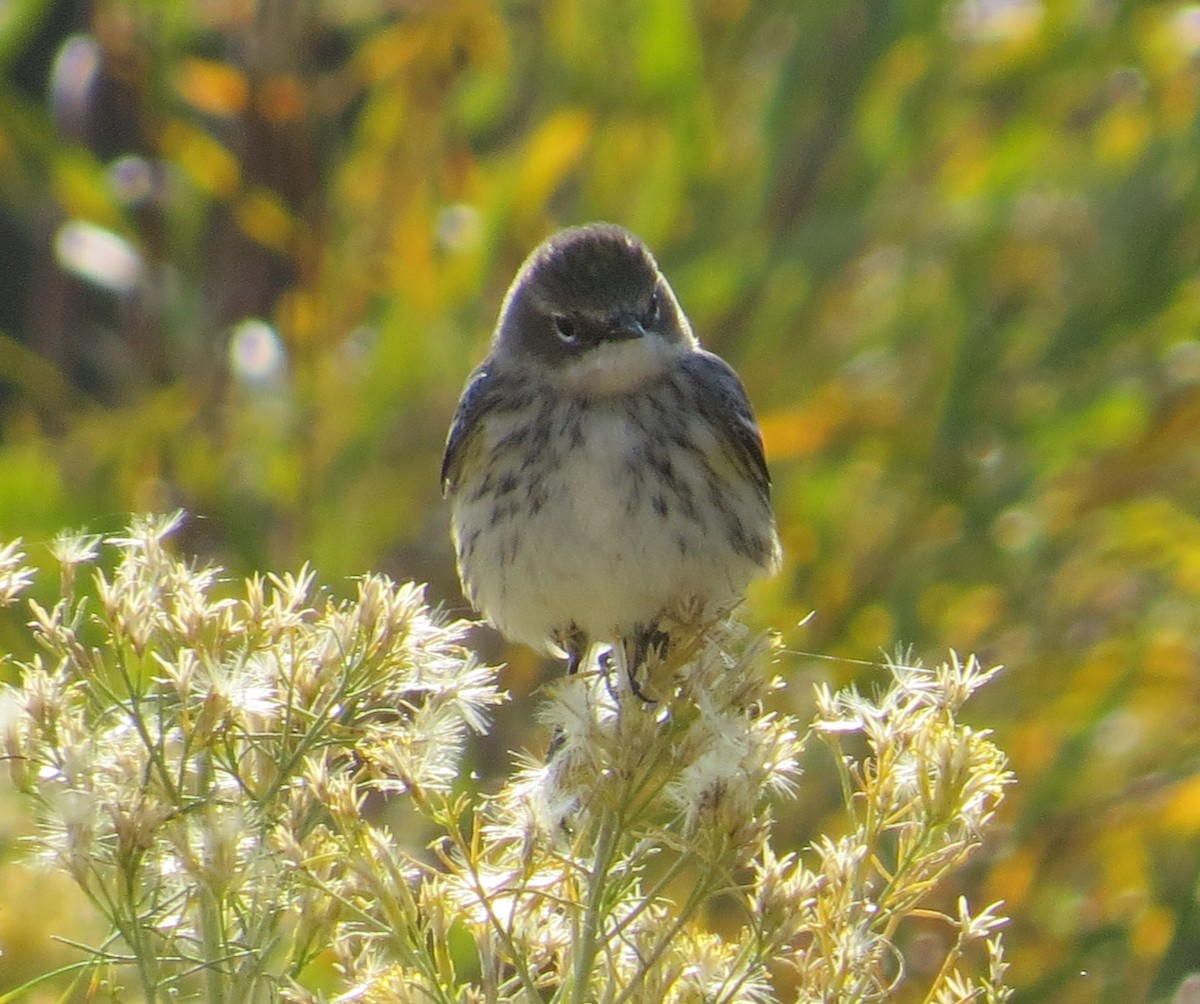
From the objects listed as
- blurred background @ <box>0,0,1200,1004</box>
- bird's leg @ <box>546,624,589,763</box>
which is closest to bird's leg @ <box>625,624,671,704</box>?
bird's leg @ <box>546,624,589,763</box>

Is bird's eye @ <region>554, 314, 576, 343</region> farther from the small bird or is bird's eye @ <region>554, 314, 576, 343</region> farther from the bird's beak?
the bird's beak

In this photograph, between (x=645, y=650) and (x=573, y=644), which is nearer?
(x=645, y=650)

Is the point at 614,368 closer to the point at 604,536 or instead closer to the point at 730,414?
the point at 730,414

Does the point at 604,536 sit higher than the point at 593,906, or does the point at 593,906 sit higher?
the point at 604,536

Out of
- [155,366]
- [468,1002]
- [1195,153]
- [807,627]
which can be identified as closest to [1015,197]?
[1195,153]

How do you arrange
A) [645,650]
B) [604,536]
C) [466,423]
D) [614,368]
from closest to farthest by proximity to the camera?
[645,650] < [604,536] < [614,368] < [466,423]

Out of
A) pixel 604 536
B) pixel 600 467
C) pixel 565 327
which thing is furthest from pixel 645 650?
pixel 565 327
